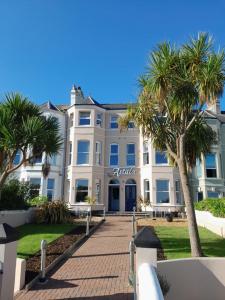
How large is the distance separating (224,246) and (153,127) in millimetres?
5012

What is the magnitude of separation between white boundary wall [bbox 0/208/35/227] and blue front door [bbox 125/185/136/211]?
10.2 metres

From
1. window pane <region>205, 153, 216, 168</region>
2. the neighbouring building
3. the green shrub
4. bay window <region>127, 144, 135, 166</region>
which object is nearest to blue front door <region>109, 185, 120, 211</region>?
the neighbouring building

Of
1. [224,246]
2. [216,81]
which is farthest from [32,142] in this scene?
[224,246]

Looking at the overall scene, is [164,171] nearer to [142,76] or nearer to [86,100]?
[86,100]

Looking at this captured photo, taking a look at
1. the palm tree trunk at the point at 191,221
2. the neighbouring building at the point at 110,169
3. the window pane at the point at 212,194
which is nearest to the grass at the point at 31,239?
the palm tree trunk at the point at 191,221

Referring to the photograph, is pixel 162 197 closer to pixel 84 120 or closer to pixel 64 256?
pixel 84 120

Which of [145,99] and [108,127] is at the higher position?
[108,127]

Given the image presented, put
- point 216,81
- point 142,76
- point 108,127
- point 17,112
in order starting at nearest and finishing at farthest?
point 216,81 → point 142,76 → point 17,112 → point 108,127

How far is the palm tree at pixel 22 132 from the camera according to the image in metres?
10.9

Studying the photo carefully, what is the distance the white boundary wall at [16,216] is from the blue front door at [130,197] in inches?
402

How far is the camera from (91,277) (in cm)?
752

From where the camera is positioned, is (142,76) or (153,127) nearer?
(142,76)

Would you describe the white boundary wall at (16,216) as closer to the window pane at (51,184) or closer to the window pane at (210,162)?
the window pane at (51,184)

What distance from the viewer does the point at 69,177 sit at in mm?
26469
